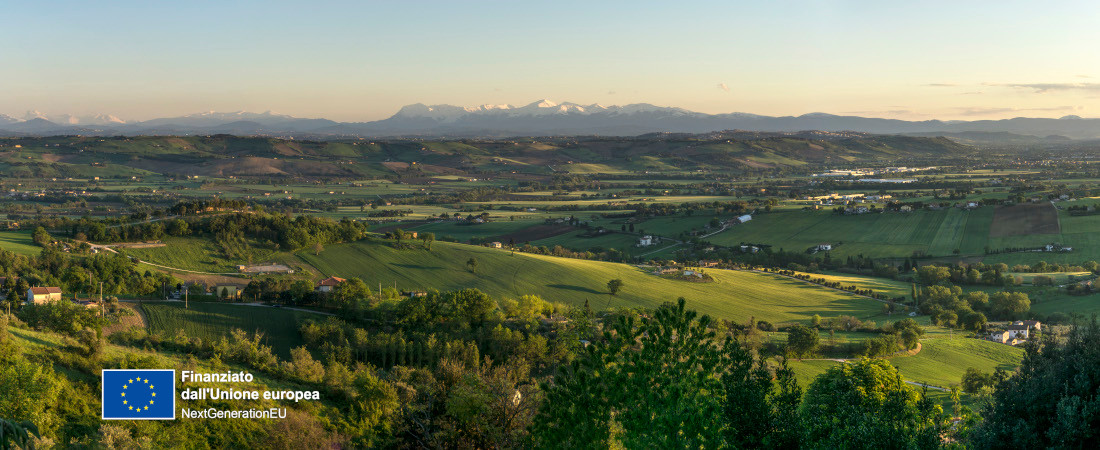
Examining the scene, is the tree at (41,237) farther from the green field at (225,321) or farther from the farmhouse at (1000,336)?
the farmhouse at (1000,336)

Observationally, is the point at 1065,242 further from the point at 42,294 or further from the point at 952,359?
the point at 42,294

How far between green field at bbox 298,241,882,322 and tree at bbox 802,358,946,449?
111ft

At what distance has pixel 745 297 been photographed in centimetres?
6769

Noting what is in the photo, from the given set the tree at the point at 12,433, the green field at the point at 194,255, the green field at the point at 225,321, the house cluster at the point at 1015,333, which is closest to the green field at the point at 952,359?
the house cluster at the point at 1015,333

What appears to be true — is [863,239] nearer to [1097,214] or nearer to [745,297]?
[1097,214]

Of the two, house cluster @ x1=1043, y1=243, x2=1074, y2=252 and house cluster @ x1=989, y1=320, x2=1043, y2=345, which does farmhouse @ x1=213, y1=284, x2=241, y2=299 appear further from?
house cluster @ x1=1043, y1=243, x2=1074, y2=252

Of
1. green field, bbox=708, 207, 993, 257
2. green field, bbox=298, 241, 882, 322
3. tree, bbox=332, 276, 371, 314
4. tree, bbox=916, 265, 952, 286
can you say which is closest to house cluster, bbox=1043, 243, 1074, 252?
green field, bbox=708, 207, 993, 257

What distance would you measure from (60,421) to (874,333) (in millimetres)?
51017

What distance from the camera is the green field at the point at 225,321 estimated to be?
150 ft

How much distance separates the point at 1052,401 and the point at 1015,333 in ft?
155

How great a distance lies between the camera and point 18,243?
66062 millimetres

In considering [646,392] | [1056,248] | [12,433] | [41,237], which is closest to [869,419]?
[646,392]

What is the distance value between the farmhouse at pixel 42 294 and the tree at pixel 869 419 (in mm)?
47499

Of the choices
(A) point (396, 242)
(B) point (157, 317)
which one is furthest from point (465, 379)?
(A) point (396, 242)
